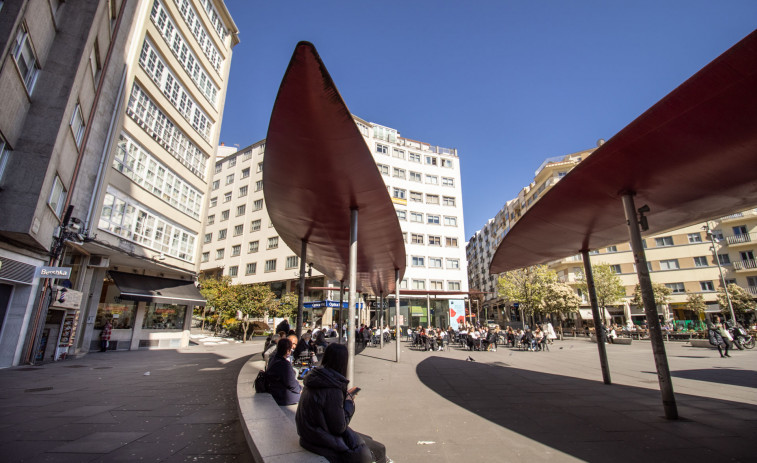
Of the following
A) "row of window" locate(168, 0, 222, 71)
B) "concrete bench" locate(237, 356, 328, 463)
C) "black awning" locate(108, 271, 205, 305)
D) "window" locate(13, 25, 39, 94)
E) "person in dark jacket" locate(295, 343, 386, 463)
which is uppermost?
"row of window" locate(168, 0, 222, 71)

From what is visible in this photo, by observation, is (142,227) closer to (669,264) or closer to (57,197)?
(57,197)

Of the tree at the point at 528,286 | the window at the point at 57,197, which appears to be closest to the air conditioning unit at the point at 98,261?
the window at the point at 57,197

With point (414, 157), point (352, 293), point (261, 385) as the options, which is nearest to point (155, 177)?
point (352, 293)

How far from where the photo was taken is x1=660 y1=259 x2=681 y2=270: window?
4376 cm

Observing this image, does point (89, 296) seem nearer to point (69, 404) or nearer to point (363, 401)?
point (69, 404)

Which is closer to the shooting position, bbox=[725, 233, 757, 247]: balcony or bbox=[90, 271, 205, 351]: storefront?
bbox=[90, 271, 205, 351]: storefront

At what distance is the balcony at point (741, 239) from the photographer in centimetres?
4009

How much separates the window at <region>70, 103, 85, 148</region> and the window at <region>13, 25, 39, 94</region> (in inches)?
83.2

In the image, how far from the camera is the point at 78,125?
46.1ft

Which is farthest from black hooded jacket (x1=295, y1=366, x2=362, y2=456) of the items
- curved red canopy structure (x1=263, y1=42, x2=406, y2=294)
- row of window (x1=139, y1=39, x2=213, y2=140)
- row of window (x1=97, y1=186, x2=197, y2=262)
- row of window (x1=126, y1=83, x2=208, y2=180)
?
row of window (x1=139, y1=39, x2=213, y2=140)

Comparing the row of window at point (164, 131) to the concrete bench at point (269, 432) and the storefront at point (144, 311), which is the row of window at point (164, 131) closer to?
the storefront at point (144, 311)

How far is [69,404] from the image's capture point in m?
6.67

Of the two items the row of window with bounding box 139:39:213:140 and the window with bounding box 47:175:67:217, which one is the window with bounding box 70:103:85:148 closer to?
the window with bounding box 47:175:67:217

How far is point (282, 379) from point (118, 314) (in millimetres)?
19677
